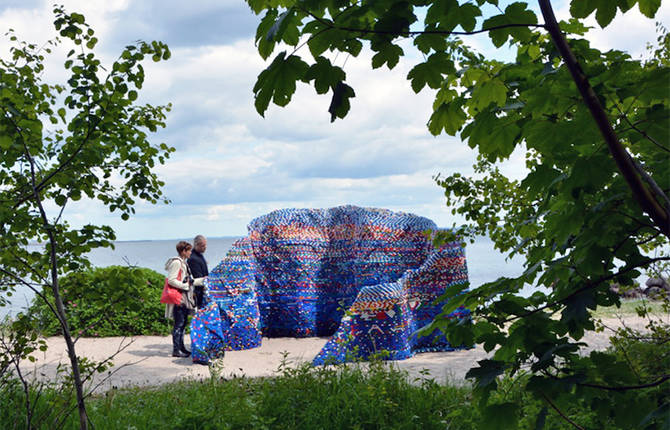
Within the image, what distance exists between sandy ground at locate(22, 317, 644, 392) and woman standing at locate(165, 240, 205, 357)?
0.29 m

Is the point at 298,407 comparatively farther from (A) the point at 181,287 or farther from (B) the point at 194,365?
(A) the point at 181,287

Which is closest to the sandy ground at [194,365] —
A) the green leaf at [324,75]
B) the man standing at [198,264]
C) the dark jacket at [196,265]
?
the man standing at [198,264]

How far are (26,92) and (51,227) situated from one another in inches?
51.9

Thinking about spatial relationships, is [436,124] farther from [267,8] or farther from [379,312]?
[379,312]

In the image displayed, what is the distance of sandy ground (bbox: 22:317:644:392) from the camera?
23.0 ft

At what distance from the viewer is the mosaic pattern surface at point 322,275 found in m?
8.46

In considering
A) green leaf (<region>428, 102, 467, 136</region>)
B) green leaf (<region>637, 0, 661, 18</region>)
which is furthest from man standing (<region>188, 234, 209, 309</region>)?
green leaf (<region>637, 0, 661, 18</region>)

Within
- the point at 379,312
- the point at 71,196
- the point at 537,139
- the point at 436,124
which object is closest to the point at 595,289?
the point at 537,139

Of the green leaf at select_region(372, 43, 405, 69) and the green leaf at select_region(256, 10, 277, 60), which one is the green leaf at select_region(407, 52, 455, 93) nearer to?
the green leaf at select_region(372, 43, 405, 69)

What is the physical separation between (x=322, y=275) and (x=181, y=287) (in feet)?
8.14

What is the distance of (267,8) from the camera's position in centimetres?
140

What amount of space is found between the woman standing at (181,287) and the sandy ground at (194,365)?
0.96ft

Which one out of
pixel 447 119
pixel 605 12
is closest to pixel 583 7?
pixel 605 12

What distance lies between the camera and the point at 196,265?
864 cm
